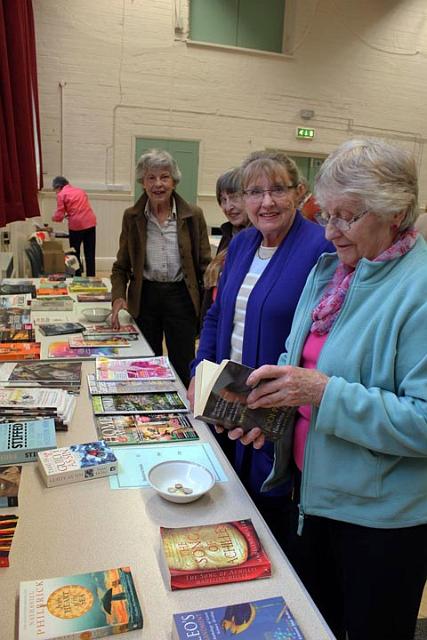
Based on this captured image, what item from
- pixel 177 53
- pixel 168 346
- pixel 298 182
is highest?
pixel 177 53

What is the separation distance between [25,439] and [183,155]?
26.0ft

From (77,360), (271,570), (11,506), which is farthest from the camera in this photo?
(77,360)

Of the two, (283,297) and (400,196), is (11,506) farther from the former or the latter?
(400,196)

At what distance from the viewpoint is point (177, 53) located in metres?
8.33

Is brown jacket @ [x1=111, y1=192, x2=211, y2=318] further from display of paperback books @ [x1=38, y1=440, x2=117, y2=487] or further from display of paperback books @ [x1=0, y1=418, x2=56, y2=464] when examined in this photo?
display of paperback books @ [x1=38, y1=440, x2=117, y2=487]

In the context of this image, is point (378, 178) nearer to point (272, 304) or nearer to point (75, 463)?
point (272, 304)

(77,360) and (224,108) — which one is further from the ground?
(224,108)

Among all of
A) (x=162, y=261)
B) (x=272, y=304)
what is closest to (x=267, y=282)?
(x=272, y=304)

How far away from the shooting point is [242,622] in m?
0.90

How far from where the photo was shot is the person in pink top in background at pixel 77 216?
24.5 feet

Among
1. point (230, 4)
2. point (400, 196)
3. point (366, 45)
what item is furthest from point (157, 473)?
point (366, 45)

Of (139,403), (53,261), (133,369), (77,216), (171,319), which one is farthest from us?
(77,216)

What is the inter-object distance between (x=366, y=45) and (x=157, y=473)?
9.78 m

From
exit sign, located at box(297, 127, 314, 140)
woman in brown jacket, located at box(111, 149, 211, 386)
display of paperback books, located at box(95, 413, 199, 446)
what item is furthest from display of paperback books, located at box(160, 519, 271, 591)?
exit sign, located at box(297, 127, 314, 140)
